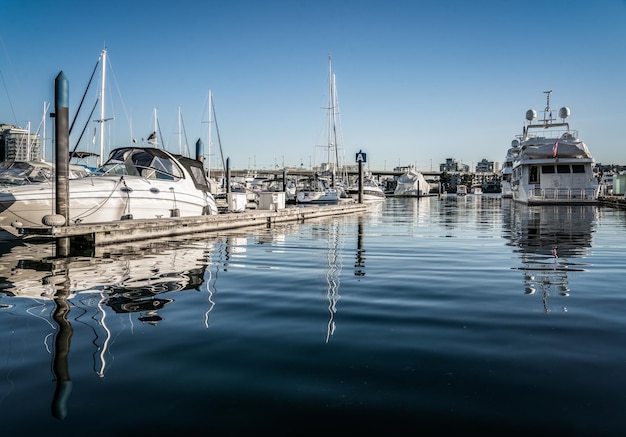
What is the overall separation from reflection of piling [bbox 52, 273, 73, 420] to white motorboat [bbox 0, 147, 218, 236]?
8.25 m

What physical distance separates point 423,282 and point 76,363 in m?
5.38

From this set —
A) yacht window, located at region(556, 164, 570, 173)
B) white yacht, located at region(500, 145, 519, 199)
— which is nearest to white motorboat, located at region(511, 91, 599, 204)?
yacht window, located at region(556, 164, 570, 173)

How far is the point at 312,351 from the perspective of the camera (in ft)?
14.0

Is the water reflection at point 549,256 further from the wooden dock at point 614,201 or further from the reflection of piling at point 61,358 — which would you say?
the wooden dock at point 614,201

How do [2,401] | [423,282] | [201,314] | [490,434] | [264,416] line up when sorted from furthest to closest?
1. [423,282]
2. [201,314]
3. [2,401]
4. [264,416]
5. [490,434]

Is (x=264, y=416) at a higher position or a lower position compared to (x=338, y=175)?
lower

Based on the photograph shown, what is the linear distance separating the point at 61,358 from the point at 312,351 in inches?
81.6

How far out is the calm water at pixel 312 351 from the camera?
9.84 feet

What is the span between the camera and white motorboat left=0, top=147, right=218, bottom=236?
1486cm

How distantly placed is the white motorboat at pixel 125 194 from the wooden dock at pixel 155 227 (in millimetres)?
954

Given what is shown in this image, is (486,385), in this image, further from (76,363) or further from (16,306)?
(16,306)

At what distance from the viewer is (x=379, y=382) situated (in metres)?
3.55

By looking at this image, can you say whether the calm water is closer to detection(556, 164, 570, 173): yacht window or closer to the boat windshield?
the boat windshield

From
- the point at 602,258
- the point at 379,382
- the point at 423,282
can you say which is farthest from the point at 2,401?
the point at 602,258
